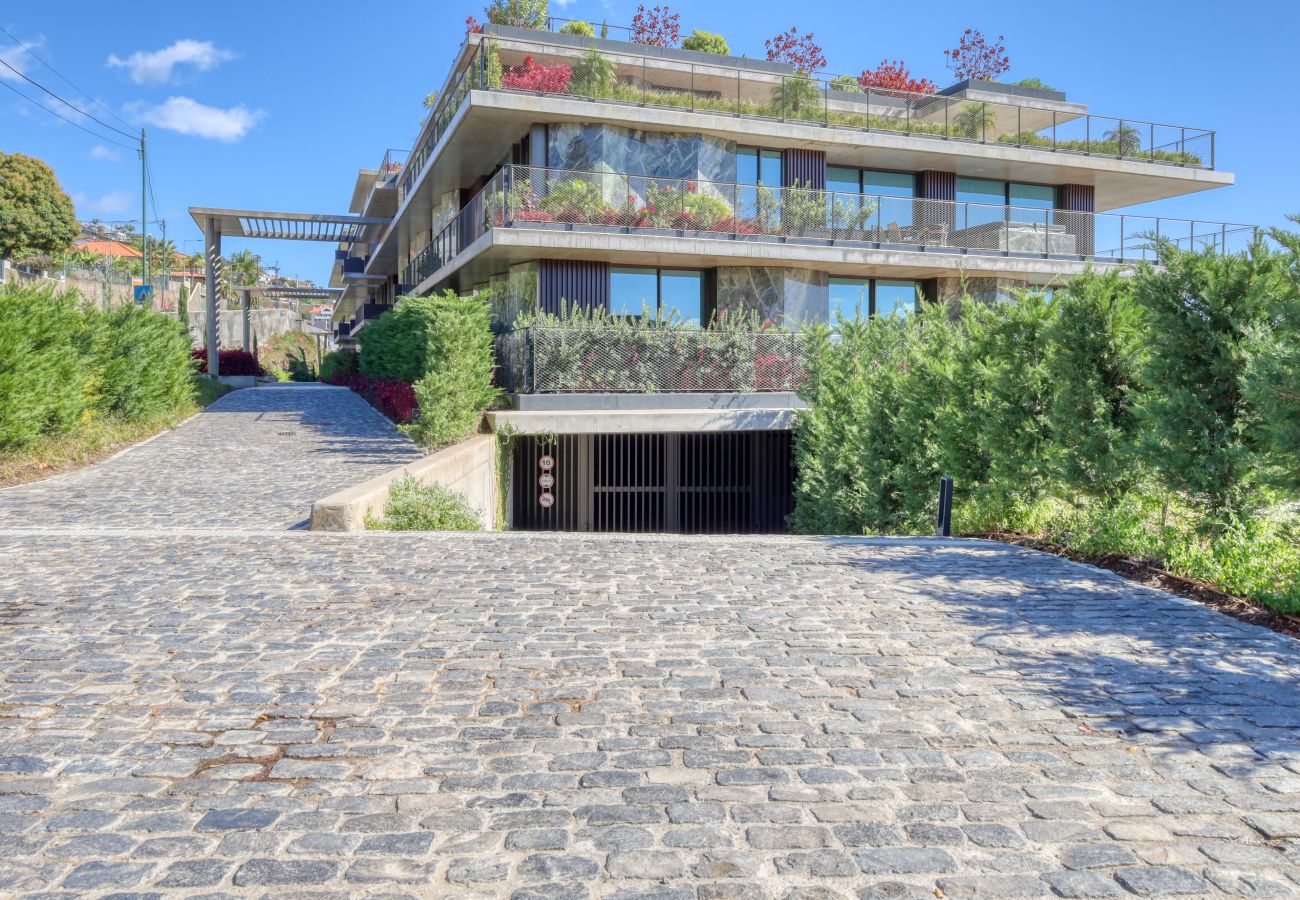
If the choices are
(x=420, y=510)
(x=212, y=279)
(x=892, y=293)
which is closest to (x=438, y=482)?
(x=420, y=510)

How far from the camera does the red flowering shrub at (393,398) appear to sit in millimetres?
21594

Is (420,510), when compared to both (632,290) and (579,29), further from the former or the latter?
(579,29)

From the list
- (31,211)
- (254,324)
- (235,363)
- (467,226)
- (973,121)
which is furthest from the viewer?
(254,324)

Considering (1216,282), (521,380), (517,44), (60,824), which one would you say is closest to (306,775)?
(60,824)

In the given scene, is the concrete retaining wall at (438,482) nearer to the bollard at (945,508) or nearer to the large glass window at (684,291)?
the bollard at (945,508)

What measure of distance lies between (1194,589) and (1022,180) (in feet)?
79.3

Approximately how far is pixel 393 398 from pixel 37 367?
9.38 m

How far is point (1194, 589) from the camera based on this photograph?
8086 millimetres

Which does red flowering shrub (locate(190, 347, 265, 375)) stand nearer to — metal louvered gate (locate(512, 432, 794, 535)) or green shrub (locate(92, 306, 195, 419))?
green shrub (locate(92, 306, 195, 419))

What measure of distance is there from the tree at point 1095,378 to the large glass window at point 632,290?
14360 millimetres

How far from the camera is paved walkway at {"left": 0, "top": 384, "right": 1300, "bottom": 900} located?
11.6 ft

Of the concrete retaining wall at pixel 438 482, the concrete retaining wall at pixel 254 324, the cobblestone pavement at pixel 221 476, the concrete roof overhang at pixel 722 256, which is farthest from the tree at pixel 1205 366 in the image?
the concrete retaining wall at pixel 254 324

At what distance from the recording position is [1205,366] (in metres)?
8.80

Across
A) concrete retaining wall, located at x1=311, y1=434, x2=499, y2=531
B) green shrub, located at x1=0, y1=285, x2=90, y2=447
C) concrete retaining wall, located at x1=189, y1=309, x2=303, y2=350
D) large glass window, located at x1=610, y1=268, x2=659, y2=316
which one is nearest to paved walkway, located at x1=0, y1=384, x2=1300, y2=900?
concrete retaining wall, located at x1=311, y1=434, x2=499, y2=531
